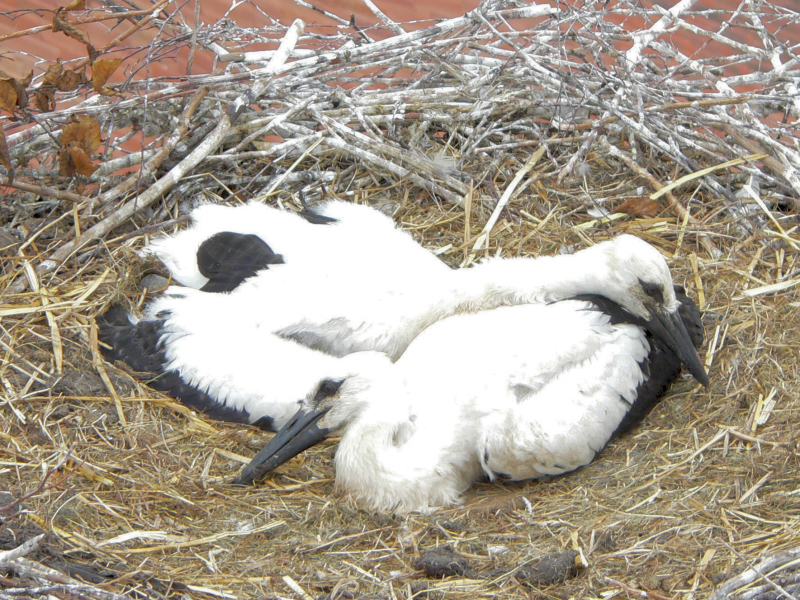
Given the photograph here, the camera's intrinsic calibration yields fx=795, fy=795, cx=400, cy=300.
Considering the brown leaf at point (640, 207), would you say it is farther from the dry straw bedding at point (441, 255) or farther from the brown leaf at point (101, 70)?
the brown leaf at point (101, 70)

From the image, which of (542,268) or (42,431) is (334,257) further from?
(42,431)

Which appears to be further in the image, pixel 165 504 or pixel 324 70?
pixel 324 70

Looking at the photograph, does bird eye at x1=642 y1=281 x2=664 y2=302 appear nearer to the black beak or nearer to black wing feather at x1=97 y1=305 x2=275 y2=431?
the black beak

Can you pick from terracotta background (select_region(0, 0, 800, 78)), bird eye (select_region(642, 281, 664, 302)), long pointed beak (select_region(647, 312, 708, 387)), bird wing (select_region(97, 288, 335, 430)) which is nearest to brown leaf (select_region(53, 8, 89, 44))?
terracotta background (select_region(0, 0, 800, 78))

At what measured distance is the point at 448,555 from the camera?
2.21 m

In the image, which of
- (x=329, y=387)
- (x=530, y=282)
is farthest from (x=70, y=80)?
(x=530, y=282)

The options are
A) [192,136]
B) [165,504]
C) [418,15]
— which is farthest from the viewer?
[418,15]

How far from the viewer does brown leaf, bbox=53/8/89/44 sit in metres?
2.89

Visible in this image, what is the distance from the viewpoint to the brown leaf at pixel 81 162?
3.21 m

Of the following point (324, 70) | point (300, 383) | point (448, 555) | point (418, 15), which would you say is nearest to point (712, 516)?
point (448, 555)

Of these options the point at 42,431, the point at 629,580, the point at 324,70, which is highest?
the point at 324,70

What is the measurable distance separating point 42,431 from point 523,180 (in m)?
2.38

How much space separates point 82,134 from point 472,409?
6.30ft

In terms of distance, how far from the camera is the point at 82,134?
321 centimetres
